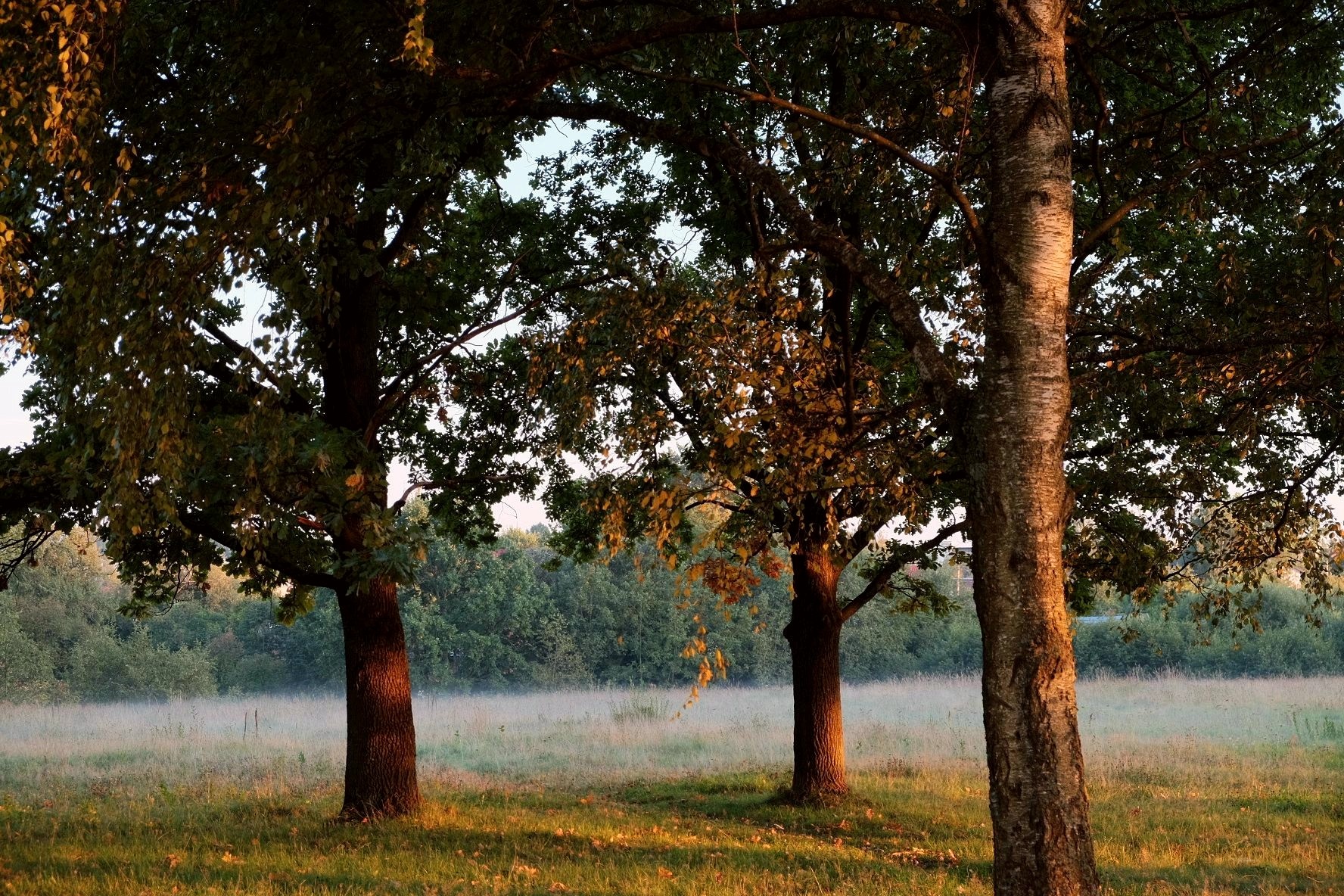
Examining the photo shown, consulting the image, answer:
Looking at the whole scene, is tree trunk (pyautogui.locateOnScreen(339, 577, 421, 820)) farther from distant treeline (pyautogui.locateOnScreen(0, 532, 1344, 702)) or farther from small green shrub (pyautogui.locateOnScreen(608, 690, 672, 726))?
distant treeline (pyautogui.locateOnScreen(0, 532, 1344, 702))

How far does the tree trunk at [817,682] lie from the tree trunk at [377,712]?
196 inches

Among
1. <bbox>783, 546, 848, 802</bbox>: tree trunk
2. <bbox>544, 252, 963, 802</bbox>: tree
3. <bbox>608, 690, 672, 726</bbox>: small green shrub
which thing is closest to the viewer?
<bbox>544, 252, 963, 802</bbox>: tree

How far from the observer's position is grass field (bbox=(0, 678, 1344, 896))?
941cm

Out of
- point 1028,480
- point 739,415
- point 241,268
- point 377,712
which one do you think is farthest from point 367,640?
point 1028,480

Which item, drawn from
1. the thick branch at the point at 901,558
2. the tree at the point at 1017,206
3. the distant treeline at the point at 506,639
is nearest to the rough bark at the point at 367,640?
the tree at the point at 1017,206

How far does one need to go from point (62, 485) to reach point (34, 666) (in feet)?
140

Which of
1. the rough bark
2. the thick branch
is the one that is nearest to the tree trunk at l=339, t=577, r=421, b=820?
the rough bark

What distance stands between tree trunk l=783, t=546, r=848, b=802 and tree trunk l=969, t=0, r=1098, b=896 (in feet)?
28.4

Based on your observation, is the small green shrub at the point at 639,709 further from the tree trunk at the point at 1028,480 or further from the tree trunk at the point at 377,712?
the tree trunk at the point at 1028,480

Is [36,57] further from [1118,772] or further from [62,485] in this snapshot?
Answer: [1118,772]

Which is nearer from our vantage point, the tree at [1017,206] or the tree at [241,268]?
the tree at [1017,206]

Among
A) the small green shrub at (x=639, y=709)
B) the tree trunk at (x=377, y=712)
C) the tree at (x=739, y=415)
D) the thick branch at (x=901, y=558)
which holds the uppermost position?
the tree at (x=739, y=415)

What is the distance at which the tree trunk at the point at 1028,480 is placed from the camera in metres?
5.52

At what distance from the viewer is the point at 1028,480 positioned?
5852 mm
